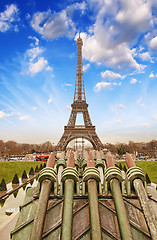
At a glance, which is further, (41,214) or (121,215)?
(41,214)

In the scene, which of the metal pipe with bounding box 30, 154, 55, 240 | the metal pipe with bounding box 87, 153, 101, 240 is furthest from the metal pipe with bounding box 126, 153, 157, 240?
the metal pipe with bounding box 30, 154, 55, 240

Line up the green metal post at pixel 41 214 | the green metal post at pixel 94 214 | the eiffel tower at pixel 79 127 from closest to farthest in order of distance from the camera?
1. the green metal post at pixel 94 214
2. the green metal post at pixel 41 214
3. the eiffel tower at pixel 79 127

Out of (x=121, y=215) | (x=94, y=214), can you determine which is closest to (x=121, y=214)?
(x=121, y=215)

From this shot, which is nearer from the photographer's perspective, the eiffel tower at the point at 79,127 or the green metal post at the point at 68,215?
the green metal post at the point at 68,215

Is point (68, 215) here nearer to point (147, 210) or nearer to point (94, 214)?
point (94, 214)

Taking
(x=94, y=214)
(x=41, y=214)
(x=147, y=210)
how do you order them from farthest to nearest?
(x=147, y=210) < (x=41, y=214) < (x=94, y=214)

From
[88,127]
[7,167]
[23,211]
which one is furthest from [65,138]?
[23,211]

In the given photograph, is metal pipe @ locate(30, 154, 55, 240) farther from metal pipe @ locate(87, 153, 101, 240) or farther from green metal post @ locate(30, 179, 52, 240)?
metal pipe @ locate(87, 153, 101, 240)

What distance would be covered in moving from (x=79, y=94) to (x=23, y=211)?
54127mm

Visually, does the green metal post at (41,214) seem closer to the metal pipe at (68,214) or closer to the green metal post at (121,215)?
the metal pipe at (68,214)

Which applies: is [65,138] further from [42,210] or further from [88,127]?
[42,210]

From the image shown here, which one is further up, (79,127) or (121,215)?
(79,127)

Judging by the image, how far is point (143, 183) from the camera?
9.30 ft

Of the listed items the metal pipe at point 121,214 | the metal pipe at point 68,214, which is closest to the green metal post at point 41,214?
the metal pipe at point 68,214
